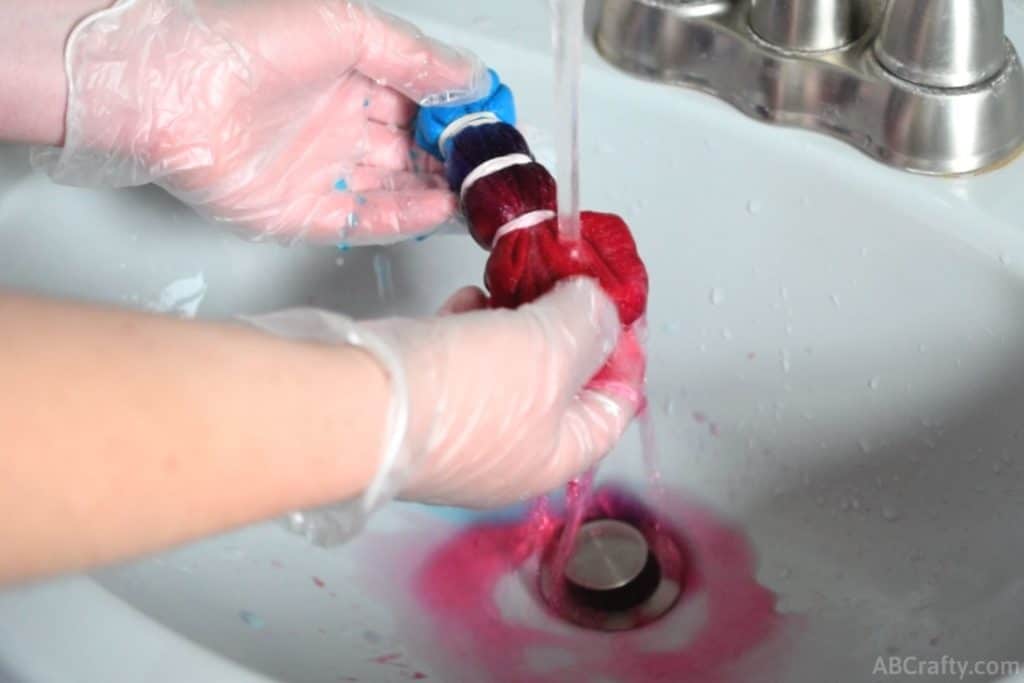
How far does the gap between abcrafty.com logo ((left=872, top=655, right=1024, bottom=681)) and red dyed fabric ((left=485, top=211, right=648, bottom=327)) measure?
19 centimetres

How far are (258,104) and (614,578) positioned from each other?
318 mm

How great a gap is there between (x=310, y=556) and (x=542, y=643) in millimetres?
134

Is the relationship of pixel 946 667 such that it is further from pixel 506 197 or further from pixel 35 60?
pixel 35 60

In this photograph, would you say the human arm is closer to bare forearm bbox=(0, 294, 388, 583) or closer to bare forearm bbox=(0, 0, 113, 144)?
bare forearm bbox=(0, 294, 388, 583)

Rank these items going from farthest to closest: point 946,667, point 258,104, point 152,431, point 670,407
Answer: point 670,407, point 258,104, point 946,667, point 152,431

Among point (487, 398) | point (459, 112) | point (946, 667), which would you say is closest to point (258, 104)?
point (459, 112)

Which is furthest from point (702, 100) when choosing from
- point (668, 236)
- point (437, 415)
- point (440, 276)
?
point (437, 415)

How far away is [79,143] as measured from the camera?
0.57m

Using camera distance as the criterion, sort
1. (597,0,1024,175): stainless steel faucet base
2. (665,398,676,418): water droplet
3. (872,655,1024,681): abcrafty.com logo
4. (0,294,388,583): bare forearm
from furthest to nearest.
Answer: (665,398,676,418): water droplet
(597,0,1024,175): stainless steel faucet base
(872,655,1024,681): abcrafty.com logo
(0,294,388,583): bare forearm

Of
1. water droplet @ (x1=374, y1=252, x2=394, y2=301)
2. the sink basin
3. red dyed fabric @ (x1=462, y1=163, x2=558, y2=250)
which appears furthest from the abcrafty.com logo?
water droplet @ (x1=374, y1=252, x2=394, y2=301)

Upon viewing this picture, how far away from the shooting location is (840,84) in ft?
1.89

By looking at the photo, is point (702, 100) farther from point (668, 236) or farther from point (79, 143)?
point (79, 143)

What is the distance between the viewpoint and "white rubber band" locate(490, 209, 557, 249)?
1.76ft

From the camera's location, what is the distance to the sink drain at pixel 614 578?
63cm
